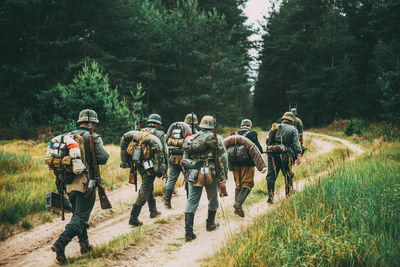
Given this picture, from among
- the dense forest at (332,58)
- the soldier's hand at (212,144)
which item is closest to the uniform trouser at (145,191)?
the soldier's hand at (212,144)

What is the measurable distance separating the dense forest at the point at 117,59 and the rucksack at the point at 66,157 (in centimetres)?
1170

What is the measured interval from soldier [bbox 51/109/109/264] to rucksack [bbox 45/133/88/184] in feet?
0.67

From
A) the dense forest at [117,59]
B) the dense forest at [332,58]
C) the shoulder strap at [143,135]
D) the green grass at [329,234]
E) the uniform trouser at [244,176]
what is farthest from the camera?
the dense forest at [332,58]

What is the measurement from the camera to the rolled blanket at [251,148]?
17.2ft

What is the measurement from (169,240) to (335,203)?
2.76 meters

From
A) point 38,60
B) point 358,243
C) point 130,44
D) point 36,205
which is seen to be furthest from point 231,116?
point 358,243

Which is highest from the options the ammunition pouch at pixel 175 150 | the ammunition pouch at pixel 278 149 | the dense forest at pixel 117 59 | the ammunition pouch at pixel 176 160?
the dense forest at pixel 117 59

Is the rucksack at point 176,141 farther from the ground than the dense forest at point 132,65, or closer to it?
closer to it

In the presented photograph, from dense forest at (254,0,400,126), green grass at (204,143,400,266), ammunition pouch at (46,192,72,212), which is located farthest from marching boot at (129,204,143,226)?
dense forest at (254,0,400,126)

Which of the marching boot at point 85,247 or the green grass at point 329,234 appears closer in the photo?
the green grass at point 329,234

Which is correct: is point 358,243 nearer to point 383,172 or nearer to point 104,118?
point 383,172

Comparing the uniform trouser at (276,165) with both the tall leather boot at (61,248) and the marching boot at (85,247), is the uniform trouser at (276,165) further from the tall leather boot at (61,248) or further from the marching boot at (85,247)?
the tall leather boot at (61,248)

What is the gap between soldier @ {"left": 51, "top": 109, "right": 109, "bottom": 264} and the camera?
372 cm

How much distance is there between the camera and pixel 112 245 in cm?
403
